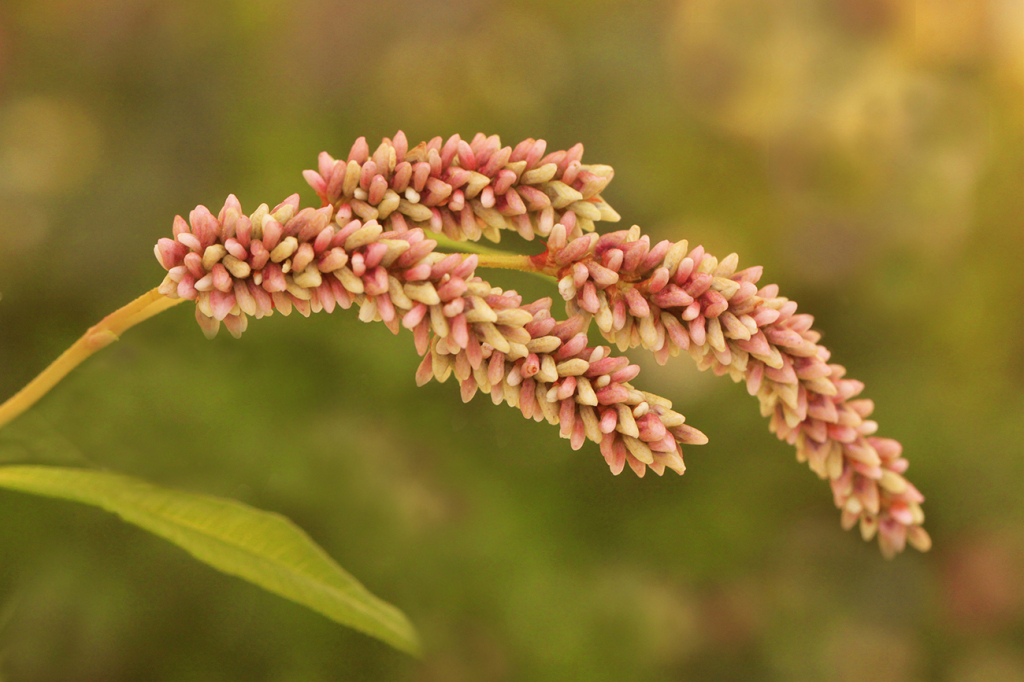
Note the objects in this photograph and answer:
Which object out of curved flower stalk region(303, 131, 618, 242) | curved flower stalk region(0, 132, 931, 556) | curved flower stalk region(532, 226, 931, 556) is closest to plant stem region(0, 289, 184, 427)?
curved flower stalk region(0, 132, 931, 556)

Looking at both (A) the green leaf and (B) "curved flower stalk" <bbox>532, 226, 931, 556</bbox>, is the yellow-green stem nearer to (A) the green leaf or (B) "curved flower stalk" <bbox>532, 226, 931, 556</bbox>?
(B) "curved flower stalk" <bbox>532, 226, 931, 556</bbox>

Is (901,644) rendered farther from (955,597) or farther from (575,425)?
(575,425)

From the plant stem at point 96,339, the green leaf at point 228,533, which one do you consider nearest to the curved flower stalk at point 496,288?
the plant stem at point 96,339

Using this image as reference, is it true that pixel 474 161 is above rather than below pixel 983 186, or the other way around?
below

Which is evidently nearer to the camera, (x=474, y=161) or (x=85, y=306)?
(x=474, y=161)

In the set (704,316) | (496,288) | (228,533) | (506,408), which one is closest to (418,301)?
(496,288)

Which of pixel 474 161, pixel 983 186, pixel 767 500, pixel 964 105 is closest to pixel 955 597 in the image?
pixel 767 500
